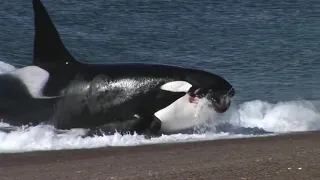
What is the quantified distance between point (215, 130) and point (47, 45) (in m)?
2.80

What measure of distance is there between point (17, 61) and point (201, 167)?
1636 centimetres

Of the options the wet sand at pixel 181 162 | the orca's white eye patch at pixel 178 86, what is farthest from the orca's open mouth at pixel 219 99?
the wet sand at pixel 181 162

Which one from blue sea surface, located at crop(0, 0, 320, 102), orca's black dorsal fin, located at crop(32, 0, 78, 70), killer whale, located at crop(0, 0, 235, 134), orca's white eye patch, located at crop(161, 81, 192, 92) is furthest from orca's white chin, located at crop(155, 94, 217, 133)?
blue sea surface, located at crop(0, 0, 320, 102)

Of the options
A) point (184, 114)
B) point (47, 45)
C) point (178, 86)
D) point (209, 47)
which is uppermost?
point (209, 47)

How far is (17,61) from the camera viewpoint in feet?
83.5

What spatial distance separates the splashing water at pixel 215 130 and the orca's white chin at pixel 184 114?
151 millimetres

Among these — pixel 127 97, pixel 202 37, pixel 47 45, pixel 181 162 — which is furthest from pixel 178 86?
pixel 202 37

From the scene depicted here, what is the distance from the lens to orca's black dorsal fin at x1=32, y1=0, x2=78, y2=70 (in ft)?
45.2

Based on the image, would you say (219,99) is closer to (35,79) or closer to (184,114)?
Result: (184,114)

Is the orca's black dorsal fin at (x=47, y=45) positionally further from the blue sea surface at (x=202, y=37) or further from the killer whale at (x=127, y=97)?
the blue sea surface at (x=202, y=37)

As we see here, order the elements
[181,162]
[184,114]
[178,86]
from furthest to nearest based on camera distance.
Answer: [184,114], [178,86], [181,162]

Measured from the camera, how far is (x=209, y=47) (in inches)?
1158

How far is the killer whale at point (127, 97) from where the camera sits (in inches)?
526

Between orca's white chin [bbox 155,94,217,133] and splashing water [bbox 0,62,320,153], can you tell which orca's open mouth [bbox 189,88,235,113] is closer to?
orca's white chin [bbox 155,94,217,133]
